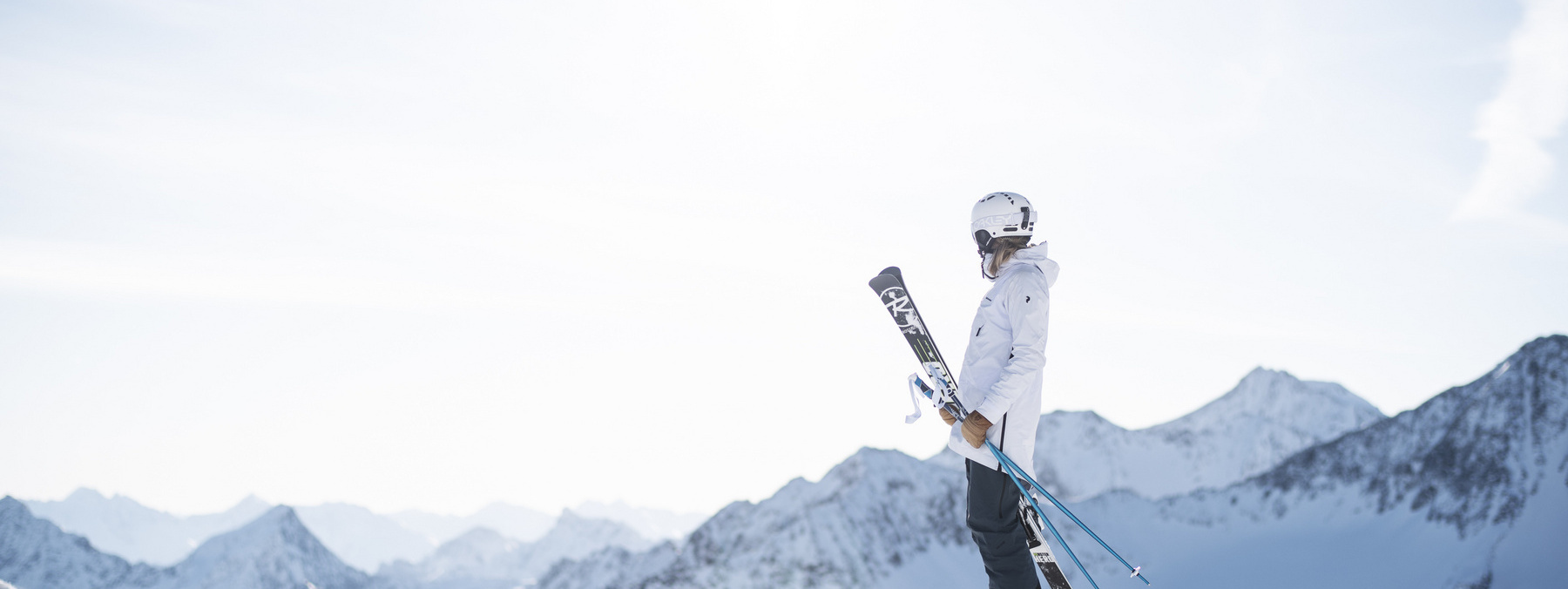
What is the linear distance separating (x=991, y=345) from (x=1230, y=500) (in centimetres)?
19149

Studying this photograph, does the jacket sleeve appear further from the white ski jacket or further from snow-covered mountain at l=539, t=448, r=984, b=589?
snow-covered mountain at l=539, t=448, r=984, b=589

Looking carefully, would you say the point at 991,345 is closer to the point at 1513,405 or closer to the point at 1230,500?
the point at 1513,405

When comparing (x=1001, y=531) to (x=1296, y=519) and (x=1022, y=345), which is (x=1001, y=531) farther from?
(x=1296, y=519)

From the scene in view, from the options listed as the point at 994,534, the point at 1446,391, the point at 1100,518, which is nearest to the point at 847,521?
the point at 1100,518

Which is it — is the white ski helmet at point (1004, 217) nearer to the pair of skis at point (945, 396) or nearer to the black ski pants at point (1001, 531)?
the pair of skis at point (945, 396)

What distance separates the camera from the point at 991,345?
7.82m

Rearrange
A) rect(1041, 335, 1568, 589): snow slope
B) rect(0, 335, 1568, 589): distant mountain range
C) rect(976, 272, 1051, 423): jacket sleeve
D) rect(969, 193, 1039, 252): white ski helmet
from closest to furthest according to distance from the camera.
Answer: rect(976, 272, 1051, 423): jacket sleeve, rect(969, 193, 1039, 252): white ski helmet, rect(1041, 335, 1568, 589): snow slope, rect(0, 335, 1568, 589): distant mountain range

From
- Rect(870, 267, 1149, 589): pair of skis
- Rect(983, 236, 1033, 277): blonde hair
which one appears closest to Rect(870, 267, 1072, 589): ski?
Rect(870, 267, 1149, 589): pair of skis

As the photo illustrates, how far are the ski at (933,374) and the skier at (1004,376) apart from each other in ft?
0.39

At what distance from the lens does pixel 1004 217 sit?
796 centimetres

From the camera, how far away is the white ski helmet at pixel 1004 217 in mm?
7945

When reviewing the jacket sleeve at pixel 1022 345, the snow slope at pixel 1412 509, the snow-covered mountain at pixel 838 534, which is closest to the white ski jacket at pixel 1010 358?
the jacket sleeve at pixel 1022 345

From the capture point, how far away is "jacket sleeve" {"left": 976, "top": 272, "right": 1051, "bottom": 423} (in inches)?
289

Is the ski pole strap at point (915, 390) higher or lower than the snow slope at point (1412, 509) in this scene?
lower
